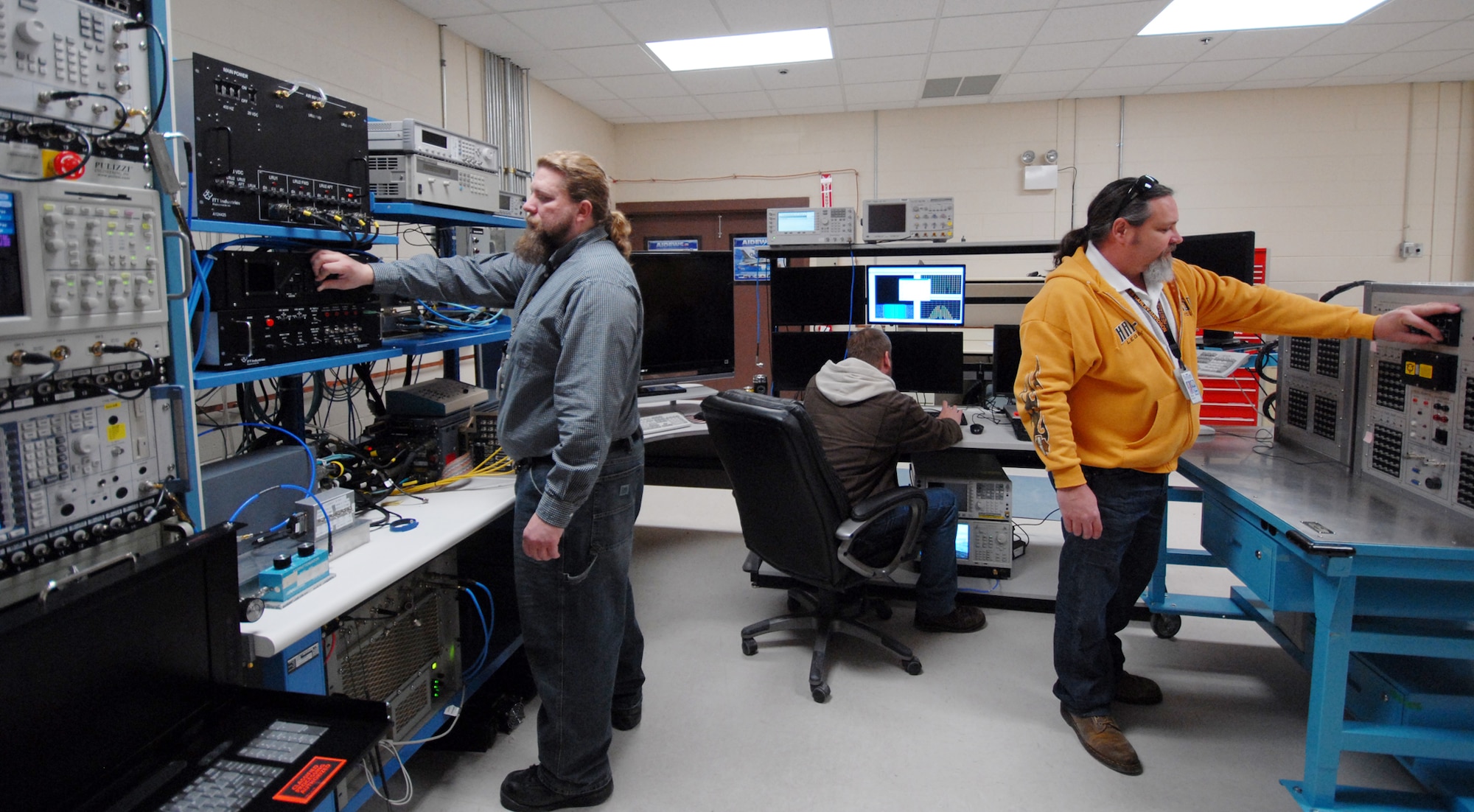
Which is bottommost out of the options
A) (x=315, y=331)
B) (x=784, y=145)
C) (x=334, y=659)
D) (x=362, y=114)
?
(x=334, y=659)

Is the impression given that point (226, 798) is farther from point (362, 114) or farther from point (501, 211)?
point (501, 211)

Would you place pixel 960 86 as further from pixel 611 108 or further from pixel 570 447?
pixel 570 447

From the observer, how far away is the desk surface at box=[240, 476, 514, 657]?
1.32m

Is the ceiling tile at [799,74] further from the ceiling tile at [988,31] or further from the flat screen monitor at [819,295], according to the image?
the flat screen monitor at [819,295]

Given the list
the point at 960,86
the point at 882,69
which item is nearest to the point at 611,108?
the point at 882,69

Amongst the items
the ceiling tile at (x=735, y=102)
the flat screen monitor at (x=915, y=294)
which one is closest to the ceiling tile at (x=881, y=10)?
the flat screen monitor at (x=915, y=294)

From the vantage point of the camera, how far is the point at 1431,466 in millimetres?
1748

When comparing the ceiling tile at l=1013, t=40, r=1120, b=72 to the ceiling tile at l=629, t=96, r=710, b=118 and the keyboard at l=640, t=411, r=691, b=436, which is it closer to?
the ceiling tile at l=629, t=96, r=710, b=118

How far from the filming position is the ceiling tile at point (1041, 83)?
4.97m

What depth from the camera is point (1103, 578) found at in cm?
193

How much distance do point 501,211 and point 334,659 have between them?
1.46 metres

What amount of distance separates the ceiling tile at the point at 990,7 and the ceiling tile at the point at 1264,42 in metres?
1.16

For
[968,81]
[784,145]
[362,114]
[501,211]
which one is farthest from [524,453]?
[784,145]

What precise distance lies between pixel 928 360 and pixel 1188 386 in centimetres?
156
